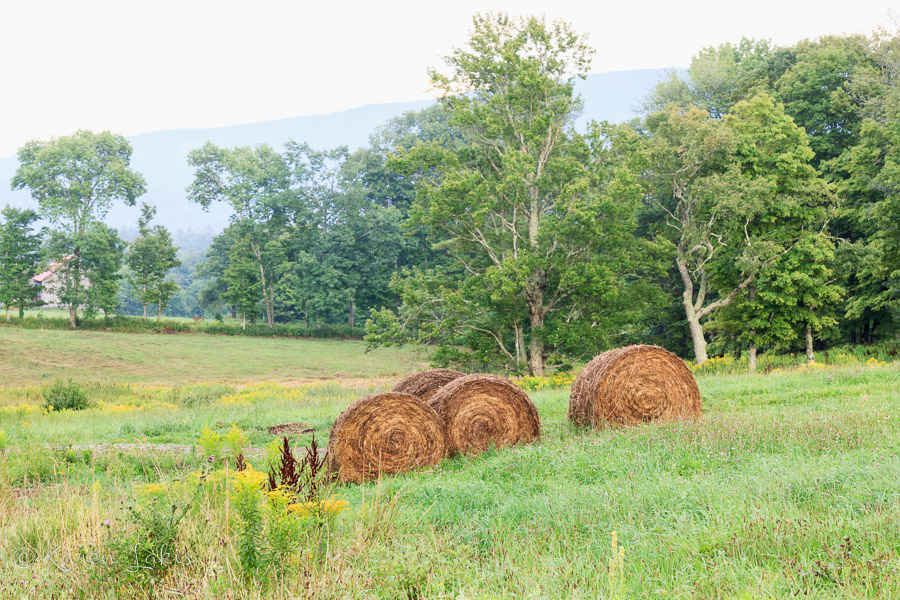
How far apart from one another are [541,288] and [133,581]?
2484cm

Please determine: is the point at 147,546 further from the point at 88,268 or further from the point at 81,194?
the point at 81,194

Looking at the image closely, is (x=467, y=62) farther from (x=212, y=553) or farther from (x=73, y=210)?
(x=73, y=210)

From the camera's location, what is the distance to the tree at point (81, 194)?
53.9m

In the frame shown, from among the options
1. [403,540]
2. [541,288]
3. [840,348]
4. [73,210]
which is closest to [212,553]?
[403,540]

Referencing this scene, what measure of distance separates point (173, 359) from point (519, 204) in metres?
27.6

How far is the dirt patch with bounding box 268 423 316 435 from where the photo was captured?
13.0m

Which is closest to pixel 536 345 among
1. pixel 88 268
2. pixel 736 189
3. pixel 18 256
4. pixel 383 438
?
pixel 736 189

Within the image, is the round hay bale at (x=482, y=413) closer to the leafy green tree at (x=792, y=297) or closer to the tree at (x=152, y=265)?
the leafy green tree at (x=792, y=297)

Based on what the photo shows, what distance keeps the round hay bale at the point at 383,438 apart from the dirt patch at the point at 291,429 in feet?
13.5

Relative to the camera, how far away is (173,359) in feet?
145

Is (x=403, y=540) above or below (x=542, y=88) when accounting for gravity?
below

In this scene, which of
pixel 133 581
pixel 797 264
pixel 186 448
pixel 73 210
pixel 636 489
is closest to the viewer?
pixel 133 581

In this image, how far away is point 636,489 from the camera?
A: 6262 mm

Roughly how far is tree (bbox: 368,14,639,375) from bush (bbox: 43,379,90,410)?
11044mm
